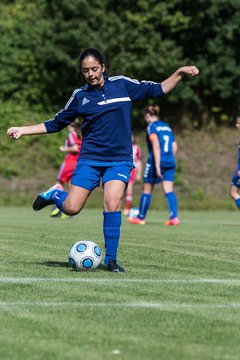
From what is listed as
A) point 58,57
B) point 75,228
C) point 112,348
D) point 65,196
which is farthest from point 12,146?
point 112,348

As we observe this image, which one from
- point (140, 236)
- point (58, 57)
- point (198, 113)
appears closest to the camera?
point (140, 236)

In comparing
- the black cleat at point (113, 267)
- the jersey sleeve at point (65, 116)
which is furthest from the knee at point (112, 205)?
the jersey sleeve at point (65, 116)

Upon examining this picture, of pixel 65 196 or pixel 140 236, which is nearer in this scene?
pixel 65 196

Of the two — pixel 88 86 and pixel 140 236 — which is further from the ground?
pixel 88 86

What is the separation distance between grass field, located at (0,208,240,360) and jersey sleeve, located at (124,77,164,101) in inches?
62.7

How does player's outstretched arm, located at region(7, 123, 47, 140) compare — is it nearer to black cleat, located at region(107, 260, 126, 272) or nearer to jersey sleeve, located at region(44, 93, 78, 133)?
jersey sleeve, located at region(44, 93, 78, 133)

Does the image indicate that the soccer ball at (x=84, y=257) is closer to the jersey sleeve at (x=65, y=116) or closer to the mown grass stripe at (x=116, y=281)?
the mown grass stripe at (x=116, y=281)

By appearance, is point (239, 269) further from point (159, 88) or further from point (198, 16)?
point (198, 16)

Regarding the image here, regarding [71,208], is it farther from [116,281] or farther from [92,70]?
[116,281]

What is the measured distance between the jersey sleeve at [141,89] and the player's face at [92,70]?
1.22ft

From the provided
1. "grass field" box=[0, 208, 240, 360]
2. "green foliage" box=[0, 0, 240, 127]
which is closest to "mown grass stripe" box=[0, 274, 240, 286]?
"grass field" box=[0, 208, 240, 360]

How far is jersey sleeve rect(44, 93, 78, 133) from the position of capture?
32.6 feet

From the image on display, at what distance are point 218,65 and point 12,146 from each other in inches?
303

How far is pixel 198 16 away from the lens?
37.2 meters
